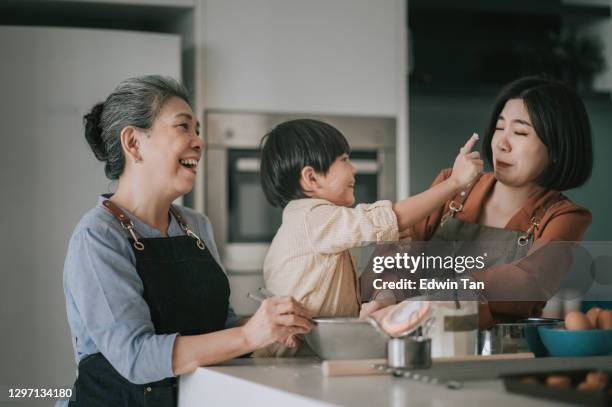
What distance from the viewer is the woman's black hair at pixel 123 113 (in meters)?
1.70

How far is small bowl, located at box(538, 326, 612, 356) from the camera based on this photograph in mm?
1523

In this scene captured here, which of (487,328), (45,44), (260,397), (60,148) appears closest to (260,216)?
(60,148)

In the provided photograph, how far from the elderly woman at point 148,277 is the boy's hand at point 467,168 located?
422mm

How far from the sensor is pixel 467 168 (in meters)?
1.68

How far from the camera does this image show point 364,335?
1.50 metres

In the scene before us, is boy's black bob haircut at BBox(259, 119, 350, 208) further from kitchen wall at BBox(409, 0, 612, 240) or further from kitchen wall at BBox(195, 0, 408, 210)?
kitchen wall at BBox(409, 0, 612, 240)

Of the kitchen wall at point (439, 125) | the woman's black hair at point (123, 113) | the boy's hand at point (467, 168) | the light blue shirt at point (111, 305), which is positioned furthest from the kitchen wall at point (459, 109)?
the light blue shirt at point (111, 305)

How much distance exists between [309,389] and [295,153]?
691 millimetres

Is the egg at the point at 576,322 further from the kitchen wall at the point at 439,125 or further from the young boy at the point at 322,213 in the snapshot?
the kitchen wall at the point at 439,125

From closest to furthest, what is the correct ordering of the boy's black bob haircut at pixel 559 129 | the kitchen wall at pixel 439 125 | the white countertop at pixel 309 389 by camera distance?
1. the white countertop at pixel 309 389
2. the boy's black bob haircut at pixel 559 129
3. the kitchen wall at pixel 439 125

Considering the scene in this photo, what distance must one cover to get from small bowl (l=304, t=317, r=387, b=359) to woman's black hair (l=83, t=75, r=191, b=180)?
529 millimetres

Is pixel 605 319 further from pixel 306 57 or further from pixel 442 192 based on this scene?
pixel 306 57

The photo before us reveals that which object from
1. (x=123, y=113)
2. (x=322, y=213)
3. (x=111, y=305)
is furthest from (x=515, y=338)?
(x=123, y=113)

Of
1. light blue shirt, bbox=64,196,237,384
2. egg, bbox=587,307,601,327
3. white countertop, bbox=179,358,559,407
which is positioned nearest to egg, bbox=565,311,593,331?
egg, bbox=587,307,601,327
